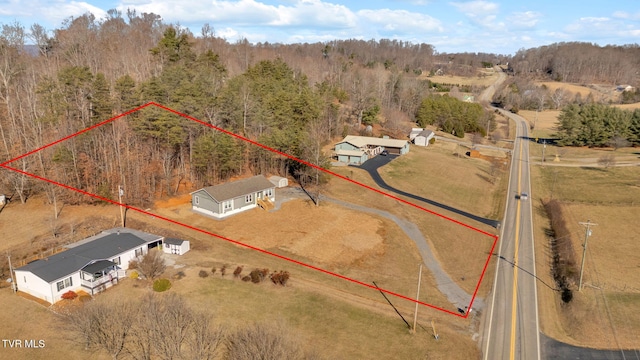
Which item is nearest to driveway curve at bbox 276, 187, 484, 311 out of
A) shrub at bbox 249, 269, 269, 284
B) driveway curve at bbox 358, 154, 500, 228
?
driveway curve at bbox 358, 154, 500, 228

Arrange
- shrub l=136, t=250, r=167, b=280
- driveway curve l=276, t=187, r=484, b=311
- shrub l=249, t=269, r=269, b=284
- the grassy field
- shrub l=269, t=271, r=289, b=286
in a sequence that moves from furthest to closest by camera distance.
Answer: shrub l=249, t=269, r=269, b=284 → shrub l=269, t=271, r=289, b=286 → shrub l=136, t=250, r=167, b=280 → driveway curve l=276, t=187, r=484, b=311 → the grassy field

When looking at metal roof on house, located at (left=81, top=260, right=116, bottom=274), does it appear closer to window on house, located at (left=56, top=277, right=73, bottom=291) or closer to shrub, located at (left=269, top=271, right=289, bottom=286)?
window on house, located at (left=56, top=277, right=73, bottom=291)

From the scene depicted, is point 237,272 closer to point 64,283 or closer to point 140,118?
point 64,283

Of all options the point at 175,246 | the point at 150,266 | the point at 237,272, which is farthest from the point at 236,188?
the point at 150,266

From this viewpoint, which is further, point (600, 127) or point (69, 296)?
point (600, 127)

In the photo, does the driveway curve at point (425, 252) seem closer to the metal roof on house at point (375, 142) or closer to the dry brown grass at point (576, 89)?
the metal roof on house at point (375, 142)
